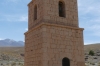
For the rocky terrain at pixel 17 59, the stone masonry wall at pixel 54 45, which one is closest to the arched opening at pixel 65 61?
the stone masonry wall at pixel 54 45

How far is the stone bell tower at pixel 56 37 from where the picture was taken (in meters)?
8.47

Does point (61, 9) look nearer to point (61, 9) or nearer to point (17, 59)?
point (61, 9)

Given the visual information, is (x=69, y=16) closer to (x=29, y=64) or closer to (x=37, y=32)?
(x=37, y=32)

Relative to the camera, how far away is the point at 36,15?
10281 millimetres

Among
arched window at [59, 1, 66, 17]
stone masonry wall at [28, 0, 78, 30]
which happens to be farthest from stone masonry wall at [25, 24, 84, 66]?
arched window at [59, 1, 66, 17]

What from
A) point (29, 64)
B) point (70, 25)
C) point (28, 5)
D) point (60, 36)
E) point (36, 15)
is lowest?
point (29, 64)

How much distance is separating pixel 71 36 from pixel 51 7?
6.82 ft

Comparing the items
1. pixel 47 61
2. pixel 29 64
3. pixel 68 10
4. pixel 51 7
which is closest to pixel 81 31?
pixel 68 10

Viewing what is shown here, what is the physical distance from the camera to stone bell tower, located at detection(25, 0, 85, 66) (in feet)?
27.8

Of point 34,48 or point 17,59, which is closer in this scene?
point 34,48

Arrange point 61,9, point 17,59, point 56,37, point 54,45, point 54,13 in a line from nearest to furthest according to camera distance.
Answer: point 54,45
point 56,37
point 54,13
point 61,9
point 17,59

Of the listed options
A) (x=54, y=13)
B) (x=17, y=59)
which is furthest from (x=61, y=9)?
→ (x=17, y=59)

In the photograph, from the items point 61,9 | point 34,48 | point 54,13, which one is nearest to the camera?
point 54,13

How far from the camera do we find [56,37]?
8.81 meters
